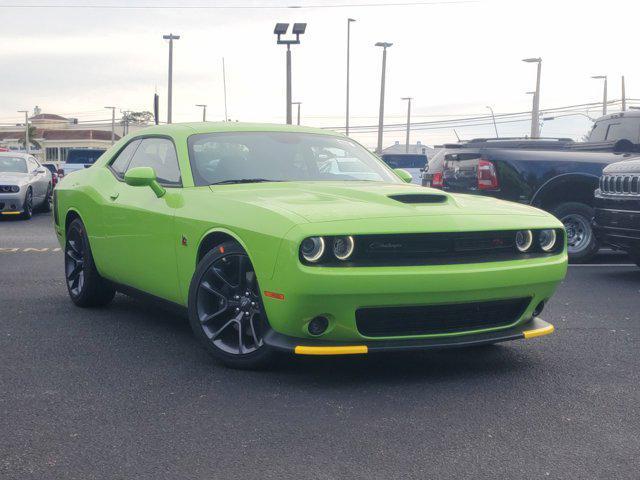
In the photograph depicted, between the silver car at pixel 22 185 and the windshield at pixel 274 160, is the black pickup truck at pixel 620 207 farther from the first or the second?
the silver car at pixel 22 185

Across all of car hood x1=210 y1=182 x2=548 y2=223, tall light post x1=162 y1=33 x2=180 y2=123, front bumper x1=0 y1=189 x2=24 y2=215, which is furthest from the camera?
tall light post x1=162 y1=33 x2=180 y2=123

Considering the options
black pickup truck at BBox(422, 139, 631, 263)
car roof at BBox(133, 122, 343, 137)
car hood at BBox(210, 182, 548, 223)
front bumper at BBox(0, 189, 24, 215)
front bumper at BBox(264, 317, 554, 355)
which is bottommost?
front bumper at BBox(0, 189, 24, 215)

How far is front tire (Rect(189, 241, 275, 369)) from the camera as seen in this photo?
16.5 ft

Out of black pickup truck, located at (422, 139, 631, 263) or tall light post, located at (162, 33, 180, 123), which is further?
tall light post, located at (162, 33, 180, 123)

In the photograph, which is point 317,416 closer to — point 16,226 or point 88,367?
point 88,367

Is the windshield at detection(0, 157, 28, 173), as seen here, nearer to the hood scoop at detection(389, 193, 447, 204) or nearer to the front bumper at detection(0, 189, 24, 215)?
the front bumper at detection(0, 189, 24, 215)

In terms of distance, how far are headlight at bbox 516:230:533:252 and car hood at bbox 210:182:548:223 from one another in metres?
0.13

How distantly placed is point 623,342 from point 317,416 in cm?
265

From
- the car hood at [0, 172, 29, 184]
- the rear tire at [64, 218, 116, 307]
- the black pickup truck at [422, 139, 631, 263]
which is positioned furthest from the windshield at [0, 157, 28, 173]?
the rear tire at [64, 218, 116, 307]

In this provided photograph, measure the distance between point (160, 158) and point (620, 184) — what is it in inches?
188

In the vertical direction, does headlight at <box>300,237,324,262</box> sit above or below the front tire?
above

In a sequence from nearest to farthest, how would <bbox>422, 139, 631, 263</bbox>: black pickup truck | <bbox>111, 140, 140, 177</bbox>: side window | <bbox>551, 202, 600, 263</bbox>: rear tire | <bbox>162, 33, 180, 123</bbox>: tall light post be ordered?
<bbox>111, 140, 140, 177</bbox>: side window
<bbox>422, 139, 631, 263</bbox>: black pickup truck
<bbox>551, 202, 600, 263</bbox>: rear tire
<bbox>162, 33, 180, 123</bbox>: tall light post

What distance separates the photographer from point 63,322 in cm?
667

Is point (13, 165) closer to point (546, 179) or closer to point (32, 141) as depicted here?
point (546, 179)
